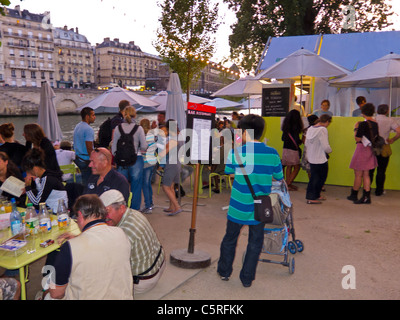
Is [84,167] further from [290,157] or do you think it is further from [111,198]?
[290,157]

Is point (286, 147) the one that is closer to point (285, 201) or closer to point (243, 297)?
point (285, 201)

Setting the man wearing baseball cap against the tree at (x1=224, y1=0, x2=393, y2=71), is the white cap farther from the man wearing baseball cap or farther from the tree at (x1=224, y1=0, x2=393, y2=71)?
the tree at (x1=224, y1=0, x2=393, y2=71)

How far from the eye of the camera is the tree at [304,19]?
18688 millimetres

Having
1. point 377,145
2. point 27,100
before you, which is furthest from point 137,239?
point 27,100

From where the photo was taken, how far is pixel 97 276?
2154 mm

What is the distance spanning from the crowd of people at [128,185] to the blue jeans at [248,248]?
1cm

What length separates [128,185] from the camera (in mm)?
4070

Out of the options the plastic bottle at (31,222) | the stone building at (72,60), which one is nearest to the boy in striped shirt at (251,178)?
the plastic bottle at (31,222)

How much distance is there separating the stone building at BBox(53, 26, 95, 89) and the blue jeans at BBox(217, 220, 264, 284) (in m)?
88.5

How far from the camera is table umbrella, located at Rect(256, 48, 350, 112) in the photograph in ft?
26.5

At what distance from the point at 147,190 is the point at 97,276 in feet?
14.0

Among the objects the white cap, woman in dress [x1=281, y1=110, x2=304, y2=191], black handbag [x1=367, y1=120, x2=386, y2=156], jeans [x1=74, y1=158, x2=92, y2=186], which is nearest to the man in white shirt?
black handbag [x1=367, y1=120, x2=386, y2=156]

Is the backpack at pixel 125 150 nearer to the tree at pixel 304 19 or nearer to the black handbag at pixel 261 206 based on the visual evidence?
the black handbag at pixel 261 206
